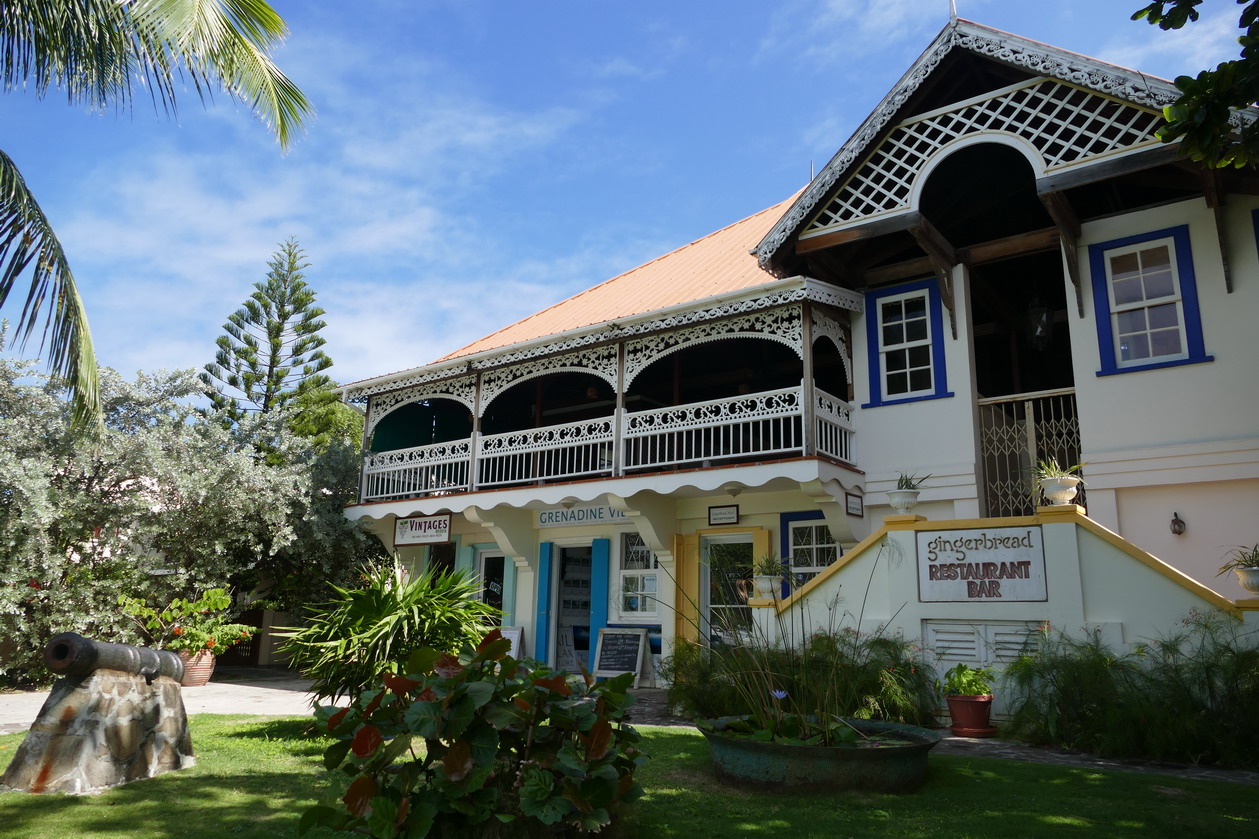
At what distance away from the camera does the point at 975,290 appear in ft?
37.4

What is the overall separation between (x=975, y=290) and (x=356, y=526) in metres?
10.1

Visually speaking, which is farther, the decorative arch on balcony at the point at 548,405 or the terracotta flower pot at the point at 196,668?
the decorative arch on balcony at the point at 548,405

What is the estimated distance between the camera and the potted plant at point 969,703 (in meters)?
7.61

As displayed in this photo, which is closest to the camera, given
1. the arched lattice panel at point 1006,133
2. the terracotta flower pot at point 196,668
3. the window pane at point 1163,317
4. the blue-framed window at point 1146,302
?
the arched lattice panel at point 1006,133

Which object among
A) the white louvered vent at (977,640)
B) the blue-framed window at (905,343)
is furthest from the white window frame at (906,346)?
the white louvered vent at (977,640)

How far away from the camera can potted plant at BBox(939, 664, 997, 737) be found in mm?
7609

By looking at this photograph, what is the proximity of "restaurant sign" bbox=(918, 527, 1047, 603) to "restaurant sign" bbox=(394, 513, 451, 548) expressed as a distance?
7.68m

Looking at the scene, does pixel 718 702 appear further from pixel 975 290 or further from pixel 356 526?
pixel 356 526

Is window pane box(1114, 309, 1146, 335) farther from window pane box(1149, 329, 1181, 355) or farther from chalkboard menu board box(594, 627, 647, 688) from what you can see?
chalkboard menu board box(594, 627, 647, 688)

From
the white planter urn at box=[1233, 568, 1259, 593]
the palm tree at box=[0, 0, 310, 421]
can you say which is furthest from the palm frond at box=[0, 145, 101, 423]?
the white planter urn at box=[1233, 568, 1259, 593]

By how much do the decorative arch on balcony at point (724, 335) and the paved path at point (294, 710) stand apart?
439 cm

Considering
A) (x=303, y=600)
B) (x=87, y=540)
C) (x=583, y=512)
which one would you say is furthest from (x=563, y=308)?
(x=87, y=540)

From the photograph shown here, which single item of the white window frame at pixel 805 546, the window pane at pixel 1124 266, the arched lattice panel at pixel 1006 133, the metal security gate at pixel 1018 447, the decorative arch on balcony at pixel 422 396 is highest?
the arched lattice panel at pixel 1006 133

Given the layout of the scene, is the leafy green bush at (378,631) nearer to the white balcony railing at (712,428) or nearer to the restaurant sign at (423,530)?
the white balcony railing at (712,428)
